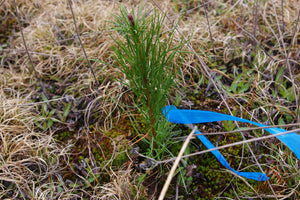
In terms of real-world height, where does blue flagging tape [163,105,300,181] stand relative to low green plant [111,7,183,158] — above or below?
below

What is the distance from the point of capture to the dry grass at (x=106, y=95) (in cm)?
175

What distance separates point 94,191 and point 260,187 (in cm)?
108

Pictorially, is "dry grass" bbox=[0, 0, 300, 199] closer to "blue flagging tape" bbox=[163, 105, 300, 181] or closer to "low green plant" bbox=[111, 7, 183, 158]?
"blue flagging tape" bbox=[163, 105, 300, 181]

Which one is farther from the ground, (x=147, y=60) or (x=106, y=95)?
(x=147, y=60)

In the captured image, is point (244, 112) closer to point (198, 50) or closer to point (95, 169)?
point (198, 50)

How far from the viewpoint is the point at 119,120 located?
210 cm

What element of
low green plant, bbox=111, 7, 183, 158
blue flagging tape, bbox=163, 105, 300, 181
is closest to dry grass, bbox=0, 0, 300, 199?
blue flagging tape, bbox=163, 105, 300, 181

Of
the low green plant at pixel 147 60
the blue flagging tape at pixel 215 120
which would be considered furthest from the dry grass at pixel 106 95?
the low green plant at pixel 147 60

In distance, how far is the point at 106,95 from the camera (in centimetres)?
210

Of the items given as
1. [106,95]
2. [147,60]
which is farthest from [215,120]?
[106,95]

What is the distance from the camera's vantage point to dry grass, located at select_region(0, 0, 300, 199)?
1749 mm

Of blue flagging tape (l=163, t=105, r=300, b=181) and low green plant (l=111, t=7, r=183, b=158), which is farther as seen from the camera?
blue flagging tape (l=163, t=105, r=300, b=181)

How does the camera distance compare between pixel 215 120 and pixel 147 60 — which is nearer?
pixel 147 60

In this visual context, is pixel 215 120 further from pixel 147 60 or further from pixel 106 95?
pixel 106 95
